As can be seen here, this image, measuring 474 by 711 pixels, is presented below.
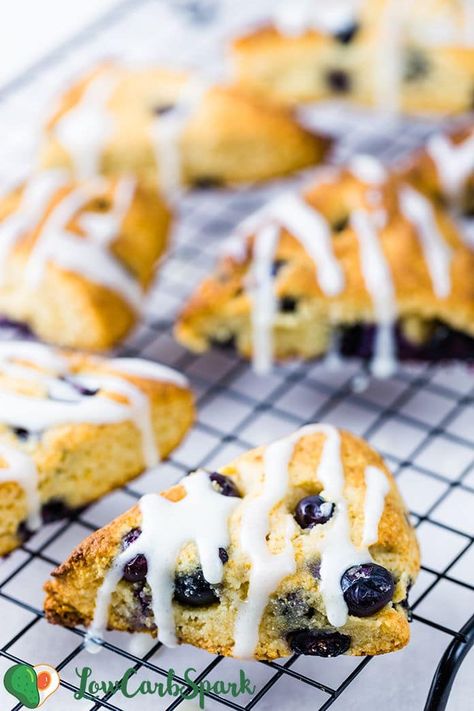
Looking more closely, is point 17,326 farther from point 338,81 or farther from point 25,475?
point 338,81

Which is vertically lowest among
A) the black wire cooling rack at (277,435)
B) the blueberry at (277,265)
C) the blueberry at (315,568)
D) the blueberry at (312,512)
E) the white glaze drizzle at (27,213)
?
the black wire cooling rack at (277,435)

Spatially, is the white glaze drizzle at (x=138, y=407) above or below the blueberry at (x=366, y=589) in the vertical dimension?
above

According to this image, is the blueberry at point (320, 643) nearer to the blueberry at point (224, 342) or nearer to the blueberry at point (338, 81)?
the blueberry at point (224, 342)

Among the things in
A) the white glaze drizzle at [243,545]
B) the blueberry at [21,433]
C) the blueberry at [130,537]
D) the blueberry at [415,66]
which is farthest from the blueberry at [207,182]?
the blueberry at [130,537]

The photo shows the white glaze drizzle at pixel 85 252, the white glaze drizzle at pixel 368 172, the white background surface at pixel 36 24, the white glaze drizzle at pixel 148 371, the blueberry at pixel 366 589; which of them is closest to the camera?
the blueberry at pixel 366 589

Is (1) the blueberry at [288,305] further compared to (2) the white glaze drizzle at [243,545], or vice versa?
(1) the blueberry at [288,305]

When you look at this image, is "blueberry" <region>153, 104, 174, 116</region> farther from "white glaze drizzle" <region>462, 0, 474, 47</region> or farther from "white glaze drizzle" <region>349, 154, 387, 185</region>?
"white glaze drizzle" <region>462, 0, 474, 47</region>
